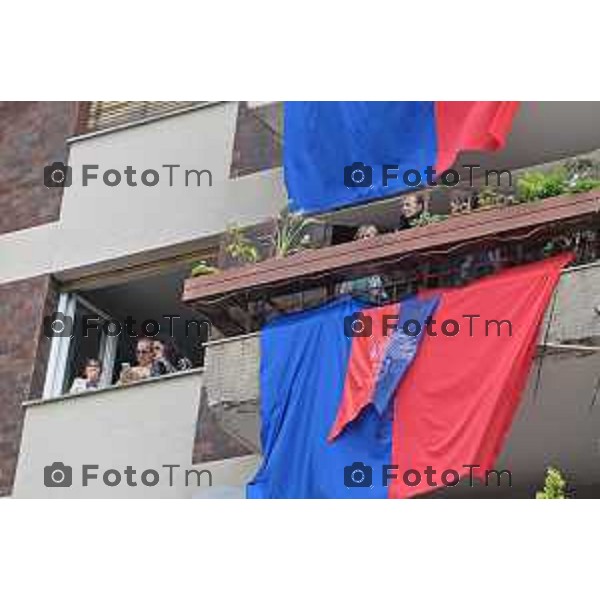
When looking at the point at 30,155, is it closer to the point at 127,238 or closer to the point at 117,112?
the point at 117,112

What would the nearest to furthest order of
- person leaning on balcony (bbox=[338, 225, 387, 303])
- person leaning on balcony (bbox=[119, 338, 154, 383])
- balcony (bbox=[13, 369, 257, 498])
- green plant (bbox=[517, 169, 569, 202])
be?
green plant (bbox=[517, 169, 569, 202]) < person leaning on balcony (bbox=[338, 225, 387, 303]) < balcony (bbox=[13, 369, 257, 498]) < person leaning on balcony (bbox=[119, 338, 154, 383])

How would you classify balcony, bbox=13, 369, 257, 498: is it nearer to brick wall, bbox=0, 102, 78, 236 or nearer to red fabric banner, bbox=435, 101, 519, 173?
brick wall, bbox=0, 102, 78, 236

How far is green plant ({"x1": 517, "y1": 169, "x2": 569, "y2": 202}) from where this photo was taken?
1108cm

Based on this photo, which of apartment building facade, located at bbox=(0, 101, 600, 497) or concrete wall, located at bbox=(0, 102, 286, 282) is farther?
concrete wall, located at bbox=(0, 102, 286, 282)

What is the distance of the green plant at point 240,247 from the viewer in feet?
42.3

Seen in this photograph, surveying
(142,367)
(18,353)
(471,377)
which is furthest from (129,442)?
(471,377)

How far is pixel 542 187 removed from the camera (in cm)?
1111

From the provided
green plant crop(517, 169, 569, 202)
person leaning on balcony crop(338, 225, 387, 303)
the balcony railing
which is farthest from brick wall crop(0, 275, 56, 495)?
green plant crop(517, 169, 569, 202)

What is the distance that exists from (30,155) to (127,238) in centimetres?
196

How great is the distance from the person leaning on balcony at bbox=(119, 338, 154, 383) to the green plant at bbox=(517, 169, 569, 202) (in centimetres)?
433

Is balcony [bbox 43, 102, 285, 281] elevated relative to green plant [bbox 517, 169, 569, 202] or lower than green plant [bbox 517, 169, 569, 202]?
elevated

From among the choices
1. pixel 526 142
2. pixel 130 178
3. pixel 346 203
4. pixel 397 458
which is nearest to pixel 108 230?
pixel 130 178

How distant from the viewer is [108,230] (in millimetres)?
15336

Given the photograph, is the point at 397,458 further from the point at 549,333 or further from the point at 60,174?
the point at 60,174
